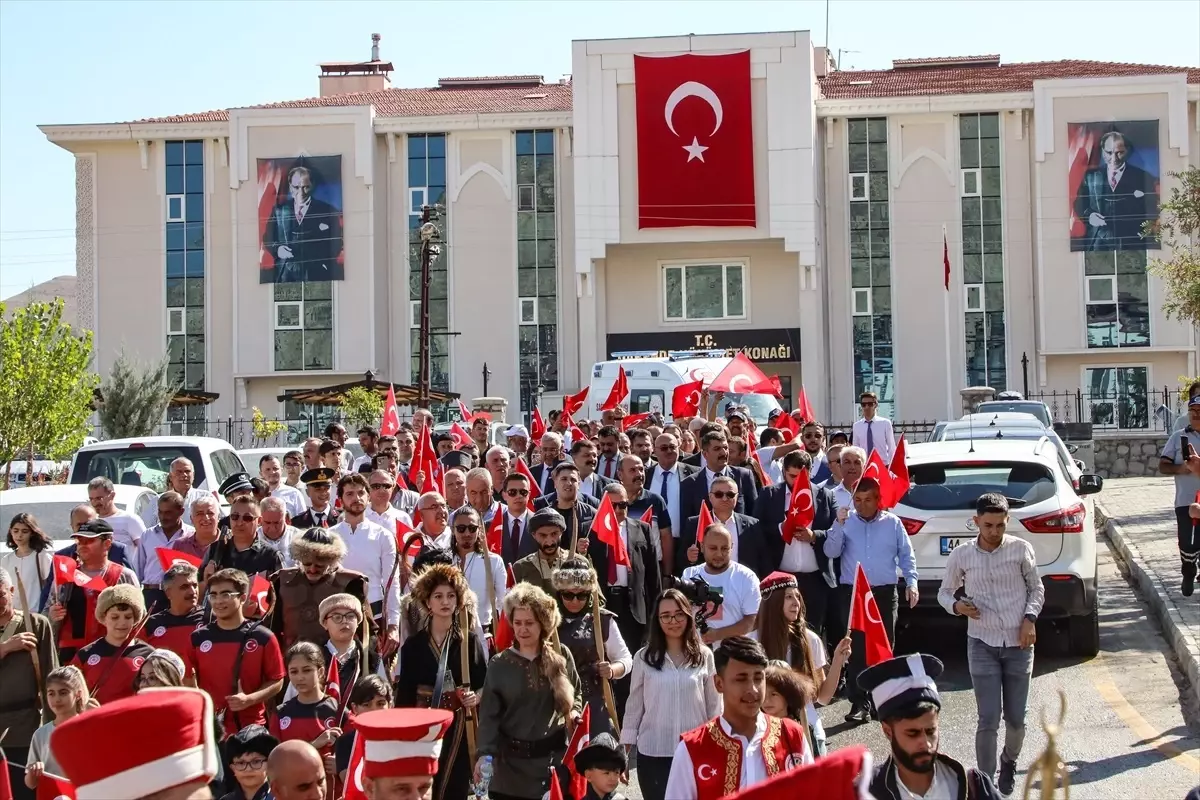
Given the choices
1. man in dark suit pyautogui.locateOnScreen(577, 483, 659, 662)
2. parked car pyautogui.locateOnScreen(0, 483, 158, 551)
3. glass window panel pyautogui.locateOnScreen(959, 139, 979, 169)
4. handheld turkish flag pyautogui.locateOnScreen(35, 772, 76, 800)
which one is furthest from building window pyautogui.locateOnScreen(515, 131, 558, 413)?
handheld turkish flag pyautogui.locateOnScreen(35, 772, 76, 800)

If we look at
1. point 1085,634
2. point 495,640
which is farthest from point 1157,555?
point 495,640

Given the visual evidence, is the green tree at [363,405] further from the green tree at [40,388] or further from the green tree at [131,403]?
the green tree at [40,388]

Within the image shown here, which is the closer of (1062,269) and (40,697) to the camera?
(40,697)

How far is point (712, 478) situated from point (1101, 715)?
3.34 metres

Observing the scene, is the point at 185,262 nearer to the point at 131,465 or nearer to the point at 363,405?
the point at 363,405

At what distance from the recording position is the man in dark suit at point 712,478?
12.0m

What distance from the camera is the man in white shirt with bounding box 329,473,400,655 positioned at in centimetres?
1022

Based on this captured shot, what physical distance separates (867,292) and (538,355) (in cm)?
1062

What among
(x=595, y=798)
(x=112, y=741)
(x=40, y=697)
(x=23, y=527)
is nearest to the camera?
(x=112, y=741)

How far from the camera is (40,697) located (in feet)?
26.2

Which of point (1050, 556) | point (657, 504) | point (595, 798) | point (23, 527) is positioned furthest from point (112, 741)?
point (1050, 556)

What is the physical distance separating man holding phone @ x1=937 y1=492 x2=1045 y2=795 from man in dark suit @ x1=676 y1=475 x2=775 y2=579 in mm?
2001

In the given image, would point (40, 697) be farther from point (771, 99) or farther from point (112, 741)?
point (771, 99)

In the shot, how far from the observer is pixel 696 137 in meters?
48.0
